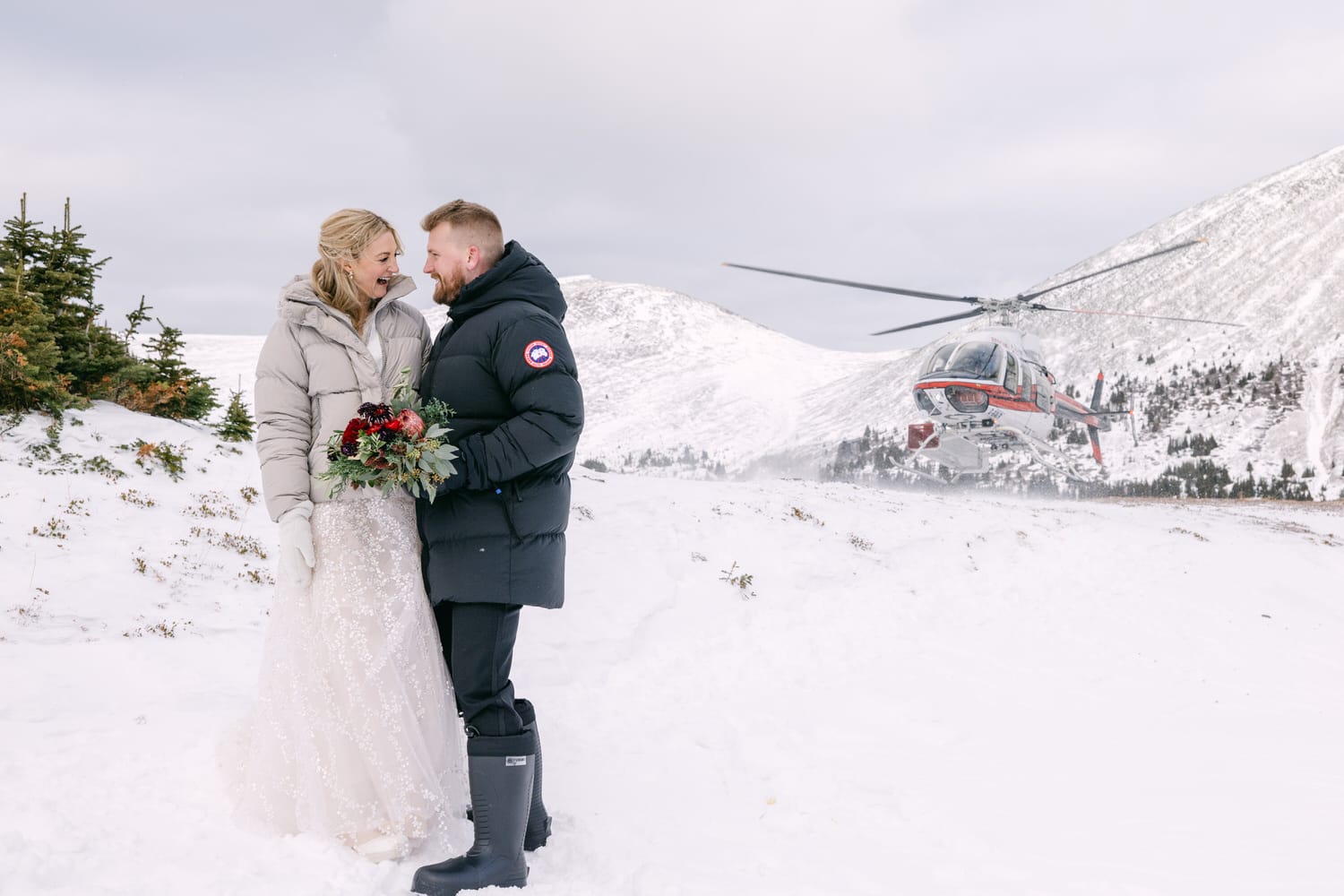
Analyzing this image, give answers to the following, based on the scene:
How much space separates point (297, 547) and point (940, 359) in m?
22.8

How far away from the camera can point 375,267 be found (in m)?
3.84

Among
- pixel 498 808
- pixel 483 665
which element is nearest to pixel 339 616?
pixel 483 665

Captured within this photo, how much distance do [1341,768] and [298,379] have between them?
791cm

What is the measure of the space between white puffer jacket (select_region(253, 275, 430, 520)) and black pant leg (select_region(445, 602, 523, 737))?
0.85m

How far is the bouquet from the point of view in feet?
10.9

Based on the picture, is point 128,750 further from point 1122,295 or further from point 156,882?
point 1122,295

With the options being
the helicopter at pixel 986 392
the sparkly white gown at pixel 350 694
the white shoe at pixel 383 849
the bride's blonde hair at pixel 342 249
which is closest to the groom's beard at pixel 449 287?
the bride's blonde hair at pixel 342 249

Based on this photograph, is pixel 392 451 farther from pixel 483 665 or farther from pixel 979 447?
pixel 979 447

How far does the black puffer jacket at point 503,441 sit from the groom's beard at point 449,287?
0.07m

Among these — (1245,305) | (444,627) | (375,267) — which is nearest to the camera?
(375,267)

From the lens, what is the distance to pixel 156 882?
10.5 ft

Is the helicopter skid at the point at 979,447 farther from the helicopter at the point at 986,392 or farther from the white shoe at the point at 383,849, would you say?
the white shoe at the point at 383,849

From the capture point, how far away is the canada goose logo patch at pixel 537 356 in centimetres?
355

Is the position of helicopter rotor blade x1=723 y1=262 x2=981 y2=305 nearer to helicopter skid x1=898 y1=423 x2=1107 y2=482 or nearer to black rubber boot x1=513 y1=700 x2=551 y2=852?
helicopter skid x1=898 y1=423 x2=1107 y2=482
